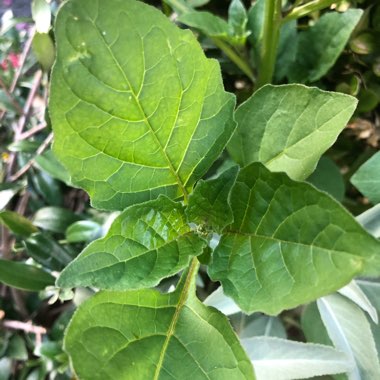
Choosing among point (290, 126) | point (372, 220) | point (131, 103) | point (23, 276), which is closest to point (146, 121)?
point (131, 103)

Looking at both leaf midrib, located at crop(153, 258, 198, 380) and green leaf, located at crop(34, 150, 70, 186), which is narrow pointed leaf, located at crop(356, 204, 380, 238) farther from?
green leaf, located at crop(34, 150, 70, 186)

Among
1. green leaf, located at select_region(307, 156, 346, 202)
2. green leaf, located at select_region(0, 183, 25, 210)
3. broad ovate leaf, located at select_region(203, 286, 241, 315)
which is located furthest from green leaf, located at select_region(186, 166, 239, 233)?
green leaf, located at select_region(0, 183, 25, 210)

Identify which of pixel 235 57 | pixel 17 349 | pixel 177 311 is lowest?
pixel 17 349

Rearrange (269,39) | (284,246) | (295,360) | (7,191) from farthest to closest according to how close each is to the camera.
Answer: (7,191) < (269,39) < (295,360) < (284,246)

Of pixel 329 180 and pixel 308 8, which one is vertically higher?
pixel 308 8

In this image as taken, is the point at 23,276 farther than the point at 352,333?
Yes

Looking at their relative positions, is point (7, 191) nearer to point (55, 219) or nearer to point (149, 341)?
point (55, 219)

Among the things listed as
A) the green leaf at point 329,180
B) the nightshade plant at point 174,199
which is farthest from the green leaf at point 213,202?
the green leaf at point 329,180

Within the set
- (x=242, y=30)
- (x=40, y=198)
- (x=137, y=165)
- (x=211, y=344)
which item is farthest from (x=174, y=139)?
(x=40, y=198)

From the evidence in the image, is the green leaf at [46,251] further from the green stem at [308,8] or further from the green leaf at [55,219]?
the green stem at [308,8]
